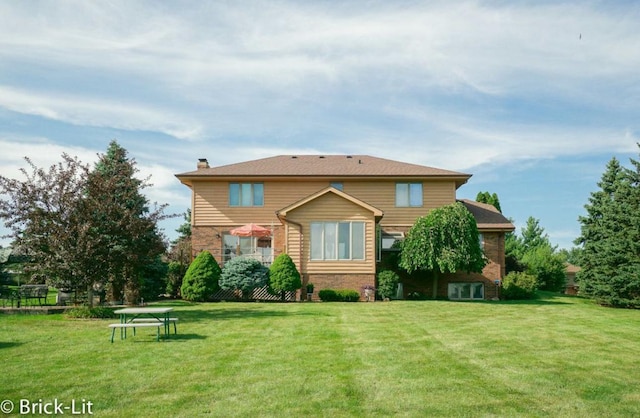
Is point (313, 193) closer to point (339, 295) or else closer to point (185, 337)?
point (339, 295)

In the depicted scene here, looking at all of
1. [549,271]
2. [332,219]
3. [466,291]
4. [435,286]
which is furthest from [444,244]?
[549,271]

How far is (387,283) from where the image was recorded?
26.7m

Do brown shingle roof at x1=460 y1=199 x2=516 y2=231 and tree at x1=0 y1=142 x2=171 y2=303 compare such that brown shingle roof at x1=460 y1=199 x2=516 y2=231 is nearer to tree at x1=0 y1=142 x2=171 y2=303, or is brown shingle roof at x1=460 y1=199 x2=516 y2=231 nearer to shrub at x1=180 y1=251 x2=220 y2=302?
shrub at x1=180 y1=251 x2=220 y2=302

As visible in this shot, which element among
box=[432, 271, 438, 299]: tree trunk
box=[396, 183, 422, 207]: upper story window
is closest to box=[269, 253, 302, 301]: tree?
box=[432, 271, 438, 299]: tree trunk

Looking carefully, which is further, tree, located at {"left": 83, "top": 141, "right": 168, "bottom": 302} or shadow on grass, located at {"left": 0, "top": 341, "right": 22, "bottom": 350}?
tree, located at {"left": 83, "top": 141, "right": 168, "bottom": 302}

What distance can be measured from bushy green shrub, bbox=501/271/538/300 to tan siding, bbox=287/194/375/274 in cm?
795

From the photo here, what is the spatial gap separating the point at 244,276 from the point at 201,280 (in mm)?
1985

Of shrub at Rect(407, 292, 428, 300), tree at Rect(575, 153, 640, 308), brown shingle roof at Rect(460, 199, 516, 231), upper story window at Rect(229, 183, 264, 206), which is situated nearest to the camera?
tree at Rect(575, 153, 640, 308)

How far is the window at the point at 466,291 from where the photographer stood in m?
30.5

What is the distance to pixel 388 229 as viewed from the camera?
30969mm

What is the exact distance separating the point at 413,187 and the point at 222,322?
16553mm

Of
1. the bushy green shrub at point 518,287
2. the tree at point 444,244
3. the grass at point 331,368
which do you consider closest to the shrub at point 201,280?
the grass at point 331,368

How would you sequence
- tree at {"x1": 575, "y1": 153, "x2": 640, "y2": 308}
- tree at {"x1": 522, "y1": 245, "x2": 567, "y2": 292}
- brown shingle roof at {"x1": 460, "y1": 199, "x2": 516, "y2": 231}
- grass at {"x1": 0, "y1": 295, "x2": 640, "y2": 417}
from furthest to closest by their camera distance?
tree at {"x1": 522, "y1": 245, "x2": 567, "y2": 292} < brown shingle roof at {"x1": 460, "y1": 199, "x2": 516, "y2": 231} < tree at {"x1": 575, "y1": 153, "x2": 640, "y2": 308} < grass at {"x1": 0, "y1": 295, "x2": 640, "y2": 417}

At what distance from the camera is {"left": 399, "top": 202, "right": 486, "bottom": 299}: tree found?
2698 centimetres
